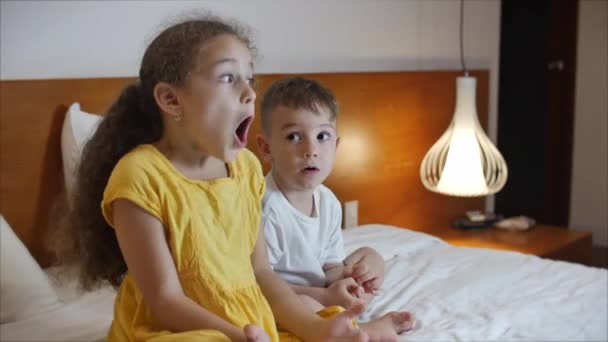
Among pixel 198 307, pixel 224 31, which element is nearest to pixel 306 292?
pixel 198 307

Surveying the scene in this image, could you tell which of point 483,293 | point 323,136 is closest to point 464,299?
point 483,293

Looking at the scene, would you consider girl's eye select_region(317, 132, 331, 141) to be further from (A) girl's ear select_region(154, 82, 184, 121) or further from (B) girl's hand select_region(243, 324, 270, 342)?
(B) girl's hand select_region(243, 324, 270, 342)

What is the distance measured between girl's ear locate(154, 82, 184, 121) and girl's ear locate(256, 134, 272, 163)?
0.35 m

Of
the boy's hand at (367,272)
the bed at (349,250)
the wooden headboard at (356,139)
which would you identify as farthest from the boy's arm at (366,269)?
the wooden headboard at (356,139)

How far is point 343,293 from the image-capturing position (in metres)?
1.38

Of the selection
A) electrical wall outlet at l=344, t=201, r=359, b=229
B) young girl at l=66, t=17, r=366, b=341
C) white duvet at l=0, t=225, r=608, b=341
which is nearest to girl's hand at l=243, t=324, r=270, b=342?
young girl at l=66, t=17, r=366, b=341

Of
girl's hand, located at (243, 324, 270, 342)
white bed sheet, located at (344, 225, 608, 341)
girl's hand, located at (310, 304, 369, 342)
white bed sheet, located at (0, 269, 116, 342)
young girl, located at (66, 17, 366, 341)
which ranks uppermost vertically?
young girl, located at (66, 17, 366, 341)

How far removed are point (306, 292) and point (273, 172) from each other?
239 mm

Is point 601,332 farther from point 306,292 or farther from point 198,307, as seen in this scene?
point 198,307

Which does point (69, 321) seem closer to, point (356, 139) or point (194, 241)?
point (194, 241)

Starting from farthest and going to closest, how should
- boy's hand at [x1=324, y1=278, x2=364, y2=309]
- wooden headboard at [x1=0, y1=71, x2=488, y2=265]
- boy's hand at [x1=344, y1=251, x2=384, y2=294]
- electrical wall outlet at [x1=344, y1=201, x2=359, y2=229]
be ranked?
electrical wall outlet at [x1=344, y1=201, x2=359, y2=229] → wooden headboard at [x1=0, y1=71, x2=488, y2=265] → boy's hand at [x1=344, y1=251, x2=384, y2=294] → boy's hand at [x1=324, y1=278, x2=364, y2=309]

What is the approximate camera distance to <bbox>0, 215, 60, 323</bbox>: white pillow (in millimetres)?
1466

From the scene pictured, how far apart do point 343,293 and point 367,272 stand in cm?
12

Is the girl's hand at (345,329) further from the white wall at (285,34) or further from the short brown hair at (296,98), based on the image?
the white wall at (285,34)
